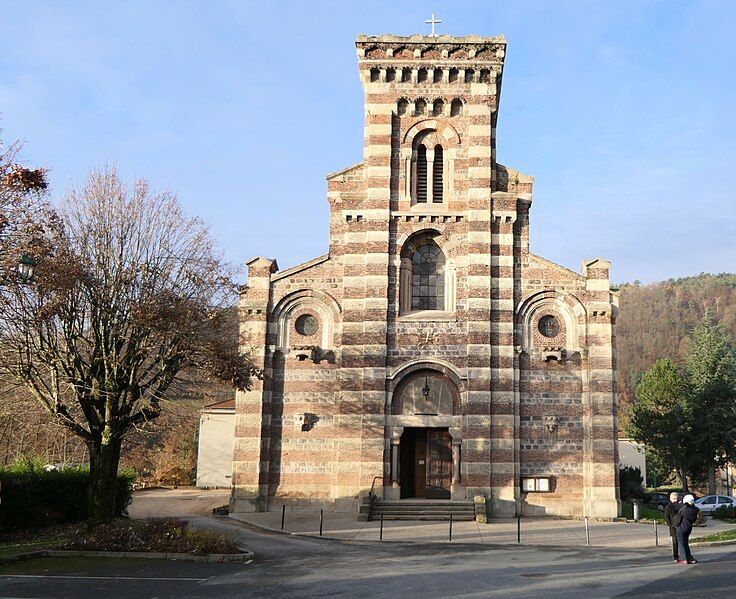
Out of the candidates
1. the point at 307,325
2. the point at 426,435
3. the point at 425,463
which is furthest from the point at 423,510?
the point at 307,325

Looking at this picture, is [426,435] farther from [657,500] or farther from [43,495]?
[657,500]

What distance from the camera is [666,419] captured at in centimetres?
4388

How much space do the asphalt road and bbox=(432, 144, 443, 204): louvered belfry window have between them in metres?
13.9

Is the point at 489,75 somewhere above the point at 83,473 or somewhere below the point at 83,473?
above

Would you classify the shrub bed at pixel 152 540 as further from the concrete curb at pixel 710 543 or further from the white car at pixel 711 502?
the white car at pixel 711 502

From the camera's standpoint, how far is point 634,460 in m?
51.0

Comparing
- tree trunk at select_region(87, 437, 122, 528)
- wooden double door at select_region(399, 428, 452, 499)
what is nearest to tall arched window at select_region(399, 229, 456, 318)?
wooden double door at select_region(399, 428, 452, 499)

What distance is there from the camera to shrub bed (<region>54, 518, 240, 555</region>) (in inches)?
703

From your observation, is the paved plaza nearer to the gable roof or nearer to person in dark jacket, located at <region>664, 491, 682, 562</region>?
person in dark jacket, located at <region>664, 491, 682, 562</region>

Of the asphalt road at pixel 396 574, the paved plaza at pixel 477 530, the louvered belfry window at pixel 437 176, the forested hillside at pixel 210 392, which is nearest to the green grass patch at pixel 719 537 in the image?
the paved plaza at pixel 477 530

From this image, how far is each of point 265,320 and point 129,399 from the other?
7971 millimetres

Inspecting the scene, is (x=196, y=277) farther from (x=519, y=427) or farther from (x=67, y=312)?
(x=519, y=427)

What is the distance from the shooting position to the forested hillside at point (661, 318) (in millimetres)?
96375

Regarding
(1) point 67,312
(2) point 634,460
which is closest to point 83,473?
(1) point 67,312
